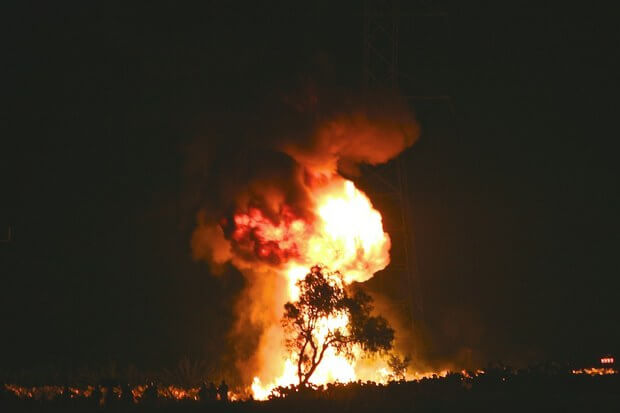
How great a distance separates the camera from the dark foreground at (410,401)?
31.3 metres

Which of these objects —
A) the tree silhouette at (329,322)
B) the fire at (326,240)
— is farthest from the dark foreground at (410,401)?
the fire at (326,240)

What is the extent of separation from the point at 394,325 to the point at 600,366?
1301 cm

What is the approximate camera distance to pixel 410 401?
3316 centimetres

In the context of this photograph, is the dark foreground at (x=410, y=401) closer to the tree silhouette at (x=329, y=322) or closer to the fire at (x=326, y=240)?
the tree silhouette at (x=329, y=322)

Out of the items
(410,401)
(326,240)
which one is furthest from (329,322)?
(410,401)

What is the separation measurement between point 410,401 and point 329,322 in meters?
12.9

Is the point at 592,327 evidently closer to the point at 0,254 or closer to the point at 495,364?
the point at 495,364

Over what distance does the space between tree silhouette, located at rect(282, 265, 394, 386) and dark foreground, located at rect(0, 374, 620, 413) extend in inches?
261

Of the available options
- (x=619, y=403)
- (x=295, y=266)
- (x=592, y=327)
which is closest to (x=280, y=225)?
(x=295, y=266)

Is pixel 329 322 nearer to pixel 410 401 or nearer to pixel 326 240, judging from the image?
pixel 326 240

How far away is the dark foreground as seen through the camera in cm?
3130

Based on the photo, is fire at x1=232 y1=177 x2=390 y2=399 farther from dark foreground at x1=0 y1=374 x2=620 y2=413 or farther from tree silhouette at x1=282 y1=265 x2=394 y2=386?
dark foreground at x1=0 y1=374 x2=620 y2=413

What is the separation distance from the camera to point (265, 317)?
Result: 5897 centimetres

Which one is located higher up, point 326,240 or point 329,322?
point 326,240
